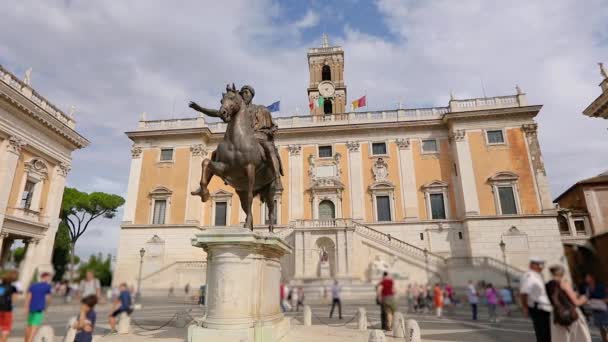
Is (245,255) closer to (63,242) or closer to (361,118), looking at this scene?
(361,118)

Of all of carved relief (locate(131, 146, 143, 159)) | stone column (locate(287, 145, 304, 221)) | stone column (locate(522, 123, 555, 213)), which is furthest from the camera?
carved relief (locate(131, 146, 143, 159))

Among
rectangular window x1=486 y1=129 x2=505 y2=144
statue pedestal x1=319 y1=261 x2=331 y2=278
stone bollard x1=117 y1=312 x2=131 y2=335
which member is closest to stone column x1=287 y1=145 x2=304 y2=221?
statue pedestal x1=319 y1=261 x2=331 y2=278

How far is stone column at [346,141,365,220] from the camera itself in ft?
86.9

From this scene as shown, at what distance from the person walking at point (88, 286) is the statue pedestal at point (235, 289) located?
1.93 metres

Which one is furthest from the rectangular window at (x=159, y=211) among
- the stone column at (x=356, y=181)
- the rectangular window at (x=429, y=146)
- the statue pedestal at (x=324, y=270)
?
the rectangular window at (x=429, y=146)

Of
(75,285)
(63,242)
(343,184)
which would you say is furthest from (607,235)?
(63,242)

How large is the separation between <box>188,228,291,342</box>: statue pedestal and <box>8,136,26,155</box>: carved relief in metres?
22.4

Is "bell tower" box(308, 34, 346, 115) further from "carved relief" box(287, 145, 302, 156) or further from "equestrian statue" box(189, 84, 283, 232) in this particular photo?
"equestrian statue" box(189, 84, 283, 232)

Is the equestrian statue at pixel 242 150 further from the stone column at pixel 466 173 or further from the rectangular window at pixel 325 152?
the stone column at pixel 466 173

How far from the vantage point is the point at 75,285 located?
5996mm

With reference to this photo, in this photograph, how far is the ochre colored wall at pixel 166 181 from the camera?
27.5 m

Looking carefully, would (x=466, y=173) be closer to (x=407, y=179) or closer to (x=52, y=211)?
(x=407, y=179)

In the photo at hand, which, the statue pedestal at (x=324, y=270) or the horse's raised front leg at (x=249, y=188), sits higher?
the horse's raised front leg at (x=249, y=188)

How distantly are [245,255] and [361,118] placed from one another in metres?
25.7
